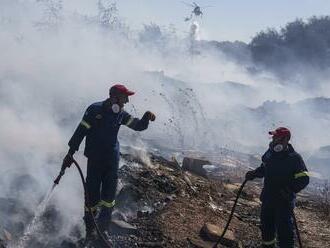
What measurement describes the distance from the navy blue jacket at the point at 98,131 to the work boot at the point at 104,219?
670mm

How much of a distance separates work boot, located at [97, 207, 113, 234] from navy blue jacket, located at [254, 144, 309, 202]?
192cm

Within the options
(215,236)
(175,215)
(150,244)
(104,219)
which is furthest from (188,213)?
(104,219)

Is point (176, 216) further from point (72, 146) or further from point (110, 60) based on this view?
point (110, 60)

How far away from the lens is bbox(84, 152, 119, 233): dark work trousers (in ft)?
20.5

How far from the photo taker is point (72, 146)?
6102 mm

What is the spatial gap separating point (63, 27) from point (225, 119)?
8.88m

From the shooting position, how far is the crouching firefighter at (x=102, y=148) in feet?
20.2

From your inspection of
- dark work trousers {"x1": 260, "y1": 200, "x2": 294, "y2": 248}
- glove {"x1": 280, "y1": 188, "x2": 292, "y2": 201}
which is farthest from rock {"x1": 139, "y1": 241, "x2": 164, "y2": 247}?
glove {"x1": 280, "y1": 188, "x2": 292, "y2": 201}

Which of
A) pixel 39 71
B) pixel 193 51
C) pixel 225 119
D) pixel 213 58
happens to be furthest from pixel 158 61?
pixel 39 71

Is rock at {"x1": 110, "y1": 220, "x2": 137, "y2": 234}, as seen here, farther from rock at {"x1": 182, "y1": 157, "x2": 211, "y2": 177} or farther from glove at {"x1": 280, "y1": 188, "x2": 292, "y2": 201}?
rock at {"x1": 182, "y1": 157, "x2": 211, "y2": 177}

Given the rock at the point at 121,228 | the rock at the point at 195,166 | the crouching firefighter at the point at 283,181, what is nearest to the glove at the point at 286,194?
the crouching firefighter at the point at 283,181

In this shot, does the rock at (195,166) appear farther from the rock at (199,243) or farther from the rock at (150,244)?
the rock at (150,244)

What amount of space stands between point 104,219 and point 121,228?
332 mm

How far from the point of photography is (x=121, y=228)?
6.50 m
